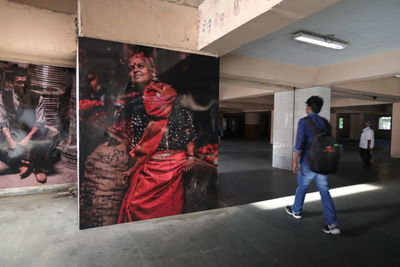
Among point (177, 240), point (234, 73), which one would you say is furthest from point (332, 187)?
point (177, 240)

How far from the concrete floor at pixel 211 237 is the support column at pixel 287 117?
10.3 ft

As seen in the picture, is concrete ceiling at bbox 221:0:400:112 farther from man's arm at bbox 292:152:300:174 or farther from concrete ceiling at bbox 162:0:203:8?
man's arm at bbox 292:152:300:174

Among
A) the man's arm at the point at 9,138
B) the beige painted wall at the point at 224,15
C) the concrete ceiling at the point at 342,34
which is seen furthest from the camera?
the man's arm at the point at 9,138

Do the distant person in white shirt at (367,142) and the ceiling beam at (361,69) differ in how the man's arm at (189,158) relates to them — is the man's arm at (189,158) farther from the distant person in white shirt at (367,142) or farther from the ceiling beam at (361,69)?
the distant person in white shirt at (367,142)

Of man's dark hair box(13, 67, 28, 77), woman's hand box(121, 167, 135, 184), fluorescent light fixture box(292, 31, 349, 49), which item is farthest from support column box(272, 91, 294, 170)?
man's dark hair box(13, 67, 28, 77)

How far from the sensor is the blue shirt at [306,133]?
3.27m

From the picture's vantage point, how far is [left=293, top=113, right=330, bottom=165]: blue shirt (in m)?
3.27

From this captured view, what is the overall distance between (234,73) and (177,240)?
401cm

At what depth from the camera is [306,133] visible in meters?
3.33

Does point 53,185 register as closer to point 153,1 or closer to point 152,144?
point 152,144

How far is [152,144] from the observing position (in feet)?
11.4

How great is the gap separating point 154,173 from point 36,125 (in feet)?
10.7

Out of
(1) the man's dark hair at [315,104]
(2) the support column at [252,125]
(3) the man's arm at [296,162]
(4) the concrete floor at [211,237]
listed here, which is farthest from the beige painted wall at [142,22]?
(2) the support column at [252,125]

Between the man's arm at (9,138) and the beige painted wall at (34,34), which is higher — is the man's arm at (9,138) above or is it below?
below
